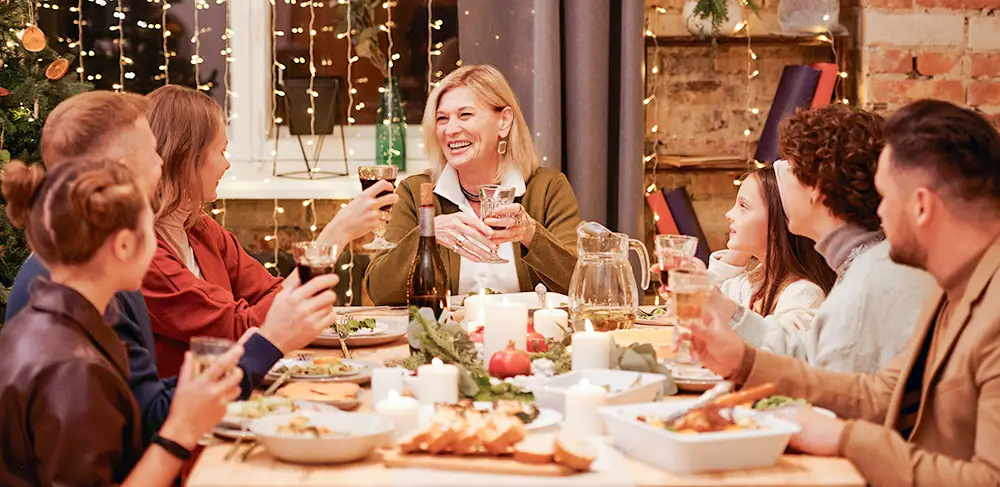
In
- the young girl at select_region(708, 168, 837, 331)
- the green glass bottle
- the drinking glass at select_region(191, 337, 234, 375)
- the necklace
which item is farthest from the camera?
the green glass bottle

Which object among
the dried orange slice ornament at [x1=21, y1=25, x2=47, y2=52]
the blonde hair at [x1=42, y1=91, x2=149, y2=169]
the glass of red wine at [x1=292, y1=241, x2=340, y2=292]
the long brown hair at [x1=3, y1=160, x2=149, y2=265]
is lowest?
the glass of red wine at [x1=292, y1=241, x2=340, y2=292]

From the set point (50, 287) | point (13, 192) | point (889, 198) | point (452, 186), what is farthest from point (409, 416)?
point (452, 186)

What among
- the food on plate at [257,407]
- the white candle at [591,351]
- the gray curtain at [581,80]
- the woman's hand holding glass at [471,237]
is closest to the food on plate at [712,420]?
the white candle at [591,351]

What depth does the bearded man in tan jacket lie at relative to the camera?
5.11ft

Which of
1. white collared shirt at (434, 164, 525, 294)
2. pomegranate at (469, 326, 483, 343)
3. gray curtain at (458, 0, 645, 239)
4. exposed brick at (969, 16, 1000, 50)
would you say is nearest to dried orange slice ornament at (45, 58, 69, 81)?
gray curtain at (458, 0, 645, 239)

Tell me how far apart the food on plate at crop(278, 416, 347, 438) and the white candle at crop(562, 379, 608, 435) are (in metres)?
0.33

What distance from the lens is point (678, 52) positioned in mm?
4191

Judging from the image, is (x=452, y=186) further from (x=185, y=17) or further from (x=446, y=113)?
(x=185, y=17)

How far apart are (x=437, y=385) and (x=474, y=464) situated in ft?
1.04

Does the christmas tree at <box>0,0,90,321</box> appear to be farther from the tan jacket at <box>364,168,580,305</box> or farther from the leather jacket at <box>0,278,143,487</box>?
the leather jacket at <box>0,278,143,487</box>

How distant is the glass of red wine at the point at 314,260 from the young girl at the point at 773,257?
999 millimetres

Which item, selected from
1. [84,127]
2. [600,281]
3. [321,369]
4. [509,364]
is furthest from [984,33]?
[84,127]

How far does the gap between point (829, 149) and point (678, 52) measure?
215cm

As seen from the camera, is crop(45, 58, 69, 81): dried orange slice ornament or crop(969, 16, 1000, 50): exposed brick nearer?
crop(45, 58, 69, 81): dried orange slice ornament
